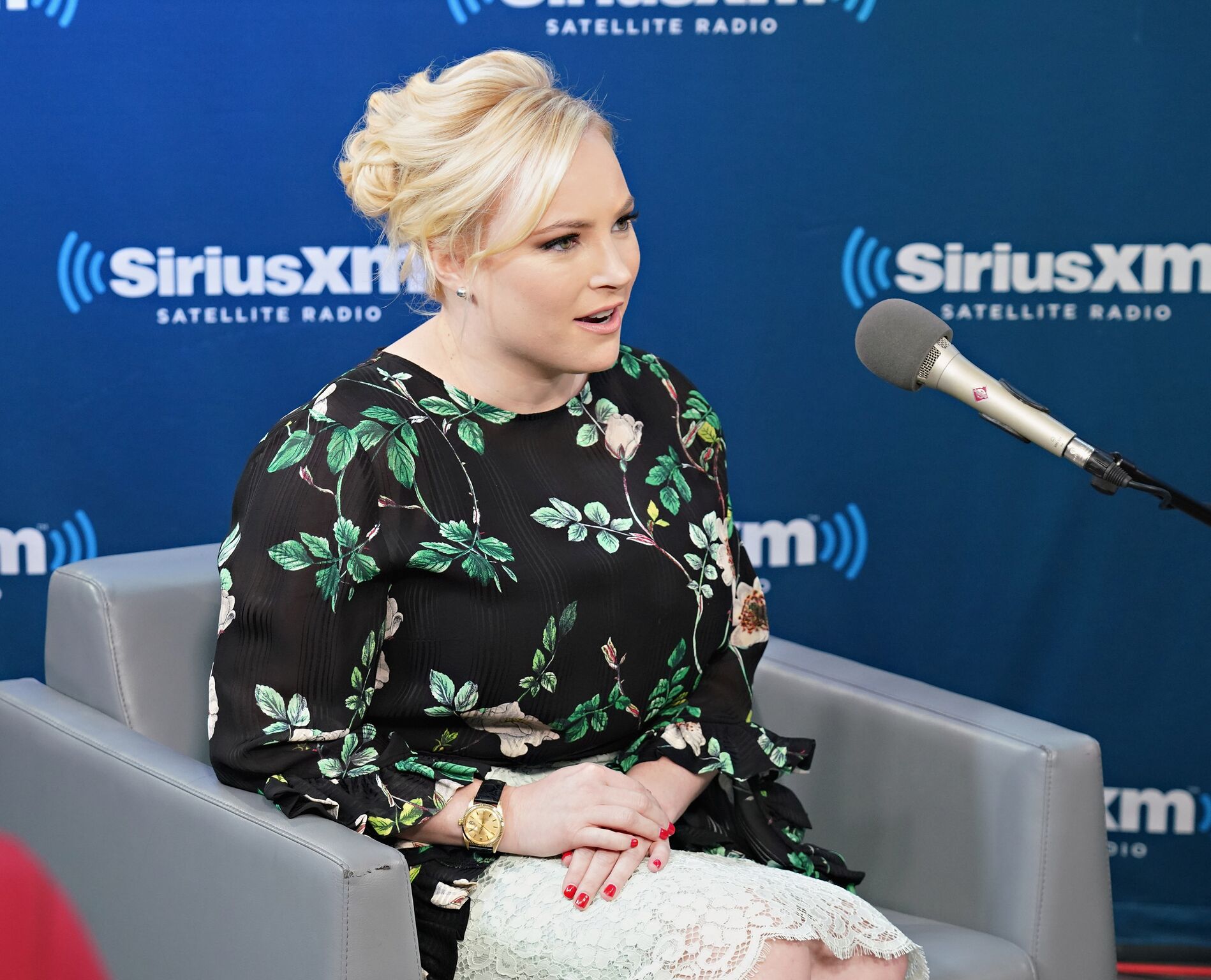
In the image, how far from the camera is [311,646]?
156 centimetres

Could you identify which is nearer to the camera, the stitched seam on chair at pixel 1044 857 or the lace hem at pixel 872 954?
the lace hem at pixel 872 954

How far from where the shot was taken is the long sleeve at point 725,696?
5.87 feet

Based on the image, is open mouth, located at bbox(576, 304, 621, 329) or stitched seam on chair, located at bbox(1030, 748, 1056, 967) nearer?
open mouth, located at bbox(576, 304, 621, 329)

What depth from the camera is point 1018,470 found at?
9.01ft

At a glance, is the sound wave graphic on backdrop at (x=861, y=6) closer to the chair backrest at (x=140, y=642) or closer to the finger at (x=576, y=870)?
the chair backrest at (x=140, y=642)

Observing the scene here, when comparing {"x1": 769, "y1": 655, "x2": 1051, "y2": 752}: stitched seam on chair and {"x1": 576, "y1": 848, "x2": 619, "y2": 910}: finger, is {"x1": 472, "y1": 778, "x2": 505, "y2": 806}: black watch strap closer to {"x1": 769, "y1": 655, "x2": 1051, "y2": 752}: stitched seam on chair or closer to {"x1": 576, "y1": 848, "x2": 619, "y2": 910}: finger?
{"x1": 576, "y1": 848, "x2": 619, "y2": 910}: finger

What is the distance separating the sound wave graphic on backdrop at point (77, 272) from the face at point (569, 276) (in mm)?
1120

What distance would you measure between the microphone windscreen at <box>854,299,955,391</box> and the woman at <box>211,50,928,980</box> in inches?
12.2

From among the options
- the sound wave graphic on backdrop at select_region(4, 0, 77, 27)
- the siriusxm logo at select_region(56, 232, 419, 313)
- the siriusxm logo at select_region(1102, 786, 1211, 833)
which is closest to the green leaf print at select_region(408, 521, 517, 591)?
the siriusxm logo at select_region(56, 232, 419, 313)

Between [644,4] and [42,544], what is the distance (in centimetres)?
141

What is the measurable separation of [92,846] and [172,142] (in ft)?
4.25

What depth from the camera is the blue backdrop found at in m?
2.54

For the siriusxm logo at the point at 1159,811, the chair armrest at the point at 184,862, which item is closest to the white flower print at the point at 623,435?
the chair armrest at the point at 184,862

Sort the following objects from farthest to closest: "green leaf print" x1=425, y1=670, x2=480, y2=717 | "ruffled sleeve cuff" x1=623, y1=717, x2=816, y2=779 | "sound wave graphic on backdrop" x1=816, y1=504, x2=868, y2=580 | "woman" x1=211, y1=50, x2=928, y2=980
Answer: "sound wave graphic on backdrop" x1=816, y1=504, x2=868, y2=580, "ruffled sleeve cuff" x1=623, y1=717, x2=816, y2=779, "green leaf print" x1=425, y1=670, x2=480, y2=717, "woman" x1=211, y1=50, x2=928, y2=980
